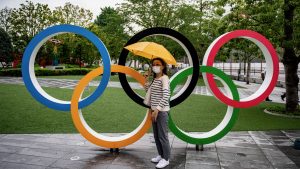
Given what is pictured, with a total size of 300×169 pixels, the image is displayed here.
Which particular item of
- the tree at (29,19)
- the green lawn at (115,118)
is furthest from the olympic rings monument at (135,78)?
the tree at (29,19)

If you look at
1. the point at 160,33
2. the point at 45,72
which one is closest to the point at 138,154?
the point at 160,33

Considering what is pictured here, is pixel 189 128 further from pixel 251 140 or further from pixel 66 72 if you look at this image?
pixel 66 72

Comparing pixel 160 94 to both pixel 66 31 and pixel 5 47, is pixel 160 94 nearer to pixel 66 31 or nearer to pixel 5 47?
pixel 66 31

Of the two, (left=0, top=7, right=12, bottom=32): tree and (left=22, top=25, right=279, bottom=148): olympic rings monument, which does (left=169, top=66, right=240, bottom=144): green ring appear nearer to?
(left=22, top=25, right=279, bottom=148): olympic rings monument

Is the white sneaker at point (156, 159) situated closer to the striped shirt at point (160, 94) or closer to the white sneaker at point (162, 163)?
the white sneaker at point (162, 163)

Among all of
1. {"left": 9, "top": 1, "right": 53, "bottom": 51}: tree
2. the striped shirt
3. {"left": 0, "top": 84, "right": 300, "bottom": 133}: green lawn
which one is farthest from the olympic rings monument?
{"left": 9, "top": 1, "right": 53, "bottom": 51}: tree

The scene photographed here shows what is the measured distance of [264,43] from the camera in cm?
791

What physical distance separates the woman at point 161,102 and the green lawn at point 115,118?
3.63 metres

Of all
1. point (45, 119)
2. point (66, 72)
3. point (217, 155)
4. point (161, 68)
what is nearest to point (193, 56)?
point (161, 68)

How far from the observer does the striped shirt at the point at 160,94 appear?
633cm

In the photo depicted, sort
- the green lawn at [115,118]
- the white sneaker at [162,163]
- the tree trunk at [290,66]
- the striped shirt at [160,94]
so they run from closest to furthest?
the striped shirt at [160,94]
the white sneaker at [162,163]
the green lawn at [115,118]
the tree trunk at [290,66]

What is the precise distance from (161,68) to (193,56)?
4.69ft

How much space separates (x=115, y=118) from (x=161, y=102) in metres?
5.87

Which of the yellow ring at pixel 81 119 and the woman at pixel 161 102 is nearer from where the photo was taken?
the woman at pixel 161 102
